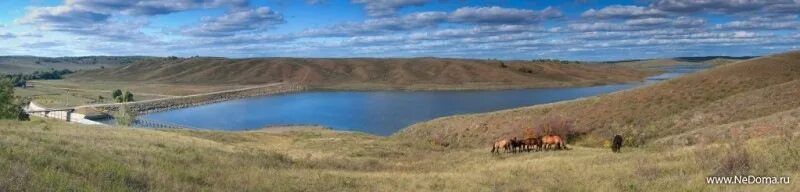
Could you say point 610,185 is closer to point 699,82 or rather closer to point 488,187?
point 488,187

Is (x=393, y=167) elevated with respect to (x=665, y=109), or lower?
lower

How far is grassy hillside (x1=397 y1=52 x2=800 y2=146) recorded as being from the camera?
41812 millimetres

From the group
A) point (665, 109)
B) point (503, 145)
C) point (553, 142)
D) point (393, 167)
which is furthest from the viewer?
point (665, 109)

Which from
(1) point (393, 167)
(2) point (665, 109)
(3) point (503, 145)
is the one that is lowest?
(1) point (393, 167)

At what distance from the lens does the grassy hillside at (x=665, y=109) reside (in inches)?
1646

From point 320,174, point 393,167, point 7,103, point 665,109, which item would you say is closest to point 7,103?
point 7,103

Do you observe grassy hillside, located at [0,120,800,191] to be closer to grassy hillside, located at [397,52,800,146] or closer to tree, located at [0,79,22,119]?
grassy hillside, located at [397,52,800,146]

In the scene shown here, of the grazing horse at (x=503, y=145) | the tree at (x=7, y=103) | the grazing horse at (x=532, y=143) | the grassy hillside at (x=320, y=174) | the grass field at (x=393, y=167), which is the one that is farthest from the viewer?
the tree at (x=7, y=103)

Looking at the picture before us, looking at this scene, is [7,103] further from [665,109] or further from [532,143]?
[665,109]

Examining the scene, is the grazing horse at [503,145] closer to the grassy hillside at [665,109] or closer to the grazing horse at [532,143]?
the grazing horse at [532,143]

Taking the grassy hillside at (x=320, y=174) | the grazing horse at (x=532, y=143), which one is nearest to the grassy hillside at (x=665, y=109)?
the grazing horse at (x=532, y=143)

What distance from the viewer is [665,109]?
156ft

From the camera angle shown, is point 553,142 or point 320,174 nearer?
point 320,174

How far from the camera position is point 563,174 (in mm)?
19250
